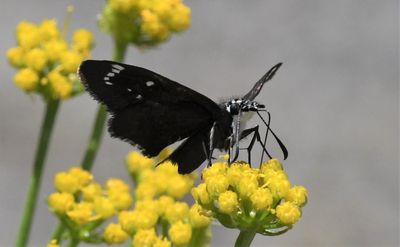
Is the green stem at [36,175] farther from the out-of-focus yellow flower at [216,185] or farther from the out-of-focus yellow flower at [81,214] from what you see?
the out-of-focus yellow flower at [216,185]

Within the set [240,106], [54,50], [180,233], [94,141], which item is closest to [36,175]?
[94,141]

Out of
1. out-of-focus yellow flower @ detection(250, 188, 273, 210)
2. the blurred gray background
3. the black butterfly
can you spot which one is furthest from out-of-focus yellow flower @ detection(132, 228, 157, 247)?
the blurred gray background

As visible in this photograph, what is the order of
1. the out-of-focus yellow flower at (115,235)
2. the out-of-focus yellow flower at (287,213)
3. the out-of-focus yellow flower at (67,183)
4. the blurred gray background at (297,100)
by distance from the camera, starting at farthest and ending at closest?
the blurred gray background at (297,100), the out-of-focus yellow flower at (67,183), the out-of-focus yellow flower at (115,235), the out-of-focus yellow flower at (287,213)

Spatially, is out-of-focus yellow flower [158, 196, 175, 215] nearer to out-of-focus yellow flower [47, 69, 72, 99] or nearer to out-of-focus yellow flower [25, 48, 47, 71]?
out-of-focus yellow flower [47, 69, 72, 99]

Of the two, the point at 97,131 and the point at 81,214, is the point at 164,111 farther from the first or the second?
the point at 97,131

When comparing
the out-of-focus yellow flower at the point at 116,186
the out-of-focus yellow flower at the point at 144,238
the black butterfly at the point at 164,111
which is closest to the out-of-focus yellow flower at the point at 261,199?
the black butterfly at the point at 164,111

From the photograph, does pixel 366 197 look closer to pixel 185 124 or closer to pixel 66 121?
pixel 66 121
